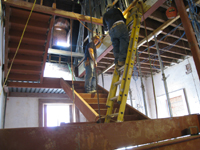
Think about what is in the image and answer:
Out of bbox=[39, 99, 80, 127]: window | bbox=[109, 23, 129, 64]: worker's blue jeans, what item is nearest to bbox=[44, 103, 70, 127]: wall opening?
bbox=[39, 99, 80, 127]: window

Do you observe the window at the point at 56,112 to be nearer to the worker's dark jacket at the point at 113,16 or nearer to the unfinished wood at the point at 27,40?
the unfinished wood at the point at 27,40

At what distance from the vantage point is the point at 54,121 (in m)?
9.10

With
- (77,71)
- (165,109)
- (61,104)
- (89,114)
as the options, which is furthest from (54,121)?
(165,109)

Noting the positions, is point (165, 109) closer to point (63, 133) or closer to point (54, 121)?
point (54, 121)

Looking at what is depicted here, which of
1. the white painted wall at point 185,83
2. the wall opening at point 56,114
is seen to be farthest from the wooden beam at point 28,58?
the white painted wall at point 185,83

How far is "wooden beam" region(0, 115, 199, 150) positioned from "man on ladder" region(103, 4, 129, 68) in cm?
194

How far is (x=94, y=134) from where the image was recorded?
5.30ft

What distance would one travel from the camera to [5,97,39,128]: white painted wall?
27.0 ft

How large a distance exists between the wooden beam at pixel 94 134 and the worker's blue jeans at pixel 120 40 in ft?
6.40

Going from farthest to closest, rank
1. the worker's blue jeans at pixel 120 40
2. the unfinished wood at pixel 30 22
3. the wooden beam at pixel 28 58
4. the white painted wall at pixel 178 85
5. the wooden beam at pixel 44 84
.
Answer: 1. the white painted wall at pixel 178 85
2. the wooden beam at pixel 44 84
3. the wooden beam at pixel 28 58
4. the unfinished wood at pixel 30 22
5. the worker's blue jeans at pixel 120 40

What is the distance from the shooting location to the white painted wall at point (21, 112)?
323 inches

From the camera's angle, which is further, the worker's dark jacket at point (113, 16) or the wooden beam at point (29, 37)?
the wooden beam at point (29, 37)

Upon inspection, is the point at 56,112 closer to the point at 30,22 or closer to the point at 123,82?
the point at 30,22

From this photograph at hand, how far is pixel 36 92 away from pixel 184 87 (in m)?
8.81
